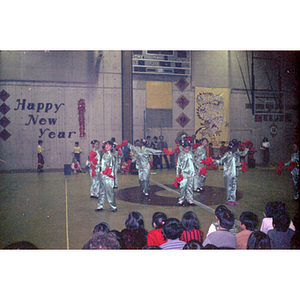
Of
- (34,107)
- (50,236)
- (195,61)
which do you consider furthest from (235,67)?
(50,236)

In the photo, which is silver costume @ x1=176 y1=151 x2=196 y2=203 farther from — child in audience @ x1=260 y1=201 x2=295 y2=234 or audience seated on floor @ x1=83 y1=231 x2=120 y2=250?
audience seated on floor @ x1=83 y1=231 x2=120 y2=250

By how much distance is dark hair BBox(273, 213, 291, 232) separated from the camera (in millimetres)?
2957

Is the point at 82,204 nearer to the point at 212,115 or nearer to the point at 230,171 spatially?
the point at 230,171

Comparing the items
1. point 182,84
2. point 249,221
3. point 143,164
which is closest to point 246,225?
point 249,221

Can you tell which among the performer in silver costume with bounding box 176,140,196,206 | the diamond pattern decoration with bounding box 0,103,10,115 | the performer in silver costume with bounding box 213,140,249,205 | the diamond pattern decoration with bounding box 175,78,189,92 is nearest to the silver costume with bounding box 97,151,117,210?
the performer in silver costume with bounding box 176,140,196,206

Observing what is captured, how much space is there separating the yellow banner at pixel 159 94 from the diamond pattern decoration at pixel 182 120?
85cm

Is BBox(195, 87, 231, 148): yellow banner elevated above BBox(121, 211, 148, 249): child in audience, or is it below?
above

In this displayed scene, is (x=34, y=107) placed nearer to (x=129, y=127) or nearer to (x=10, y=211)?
(x=129, y=127)

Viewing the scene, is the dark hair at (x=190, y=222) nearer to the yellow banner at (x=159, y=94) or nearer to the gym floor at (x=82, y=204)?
the gym floor at (x=82, y=204)

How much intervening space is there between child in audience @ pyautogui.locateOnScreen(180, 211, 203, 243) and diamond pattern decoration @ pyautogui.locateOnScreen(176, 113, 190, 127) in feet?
42.6

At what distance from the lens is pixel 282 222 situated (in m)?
2.96

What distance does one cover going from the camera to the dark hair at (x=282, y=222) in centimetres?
296

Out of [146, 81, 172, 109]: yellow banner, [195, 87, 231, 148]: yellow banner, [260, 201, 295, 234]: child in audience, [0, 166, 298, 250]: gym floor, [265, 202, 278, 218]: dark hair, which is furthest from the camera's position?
[195, 87, 231, 148]: yellow banner

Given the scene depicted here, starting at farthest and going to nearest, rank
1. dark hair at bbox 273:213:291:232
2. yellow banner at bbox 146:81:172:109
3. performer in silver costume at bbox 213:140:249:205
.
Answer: yellow banner at bbox 146:81:172:109 < performer in silver costume at bbox 213:140:249:205 < dark hair at bbox 273:213:291:232
